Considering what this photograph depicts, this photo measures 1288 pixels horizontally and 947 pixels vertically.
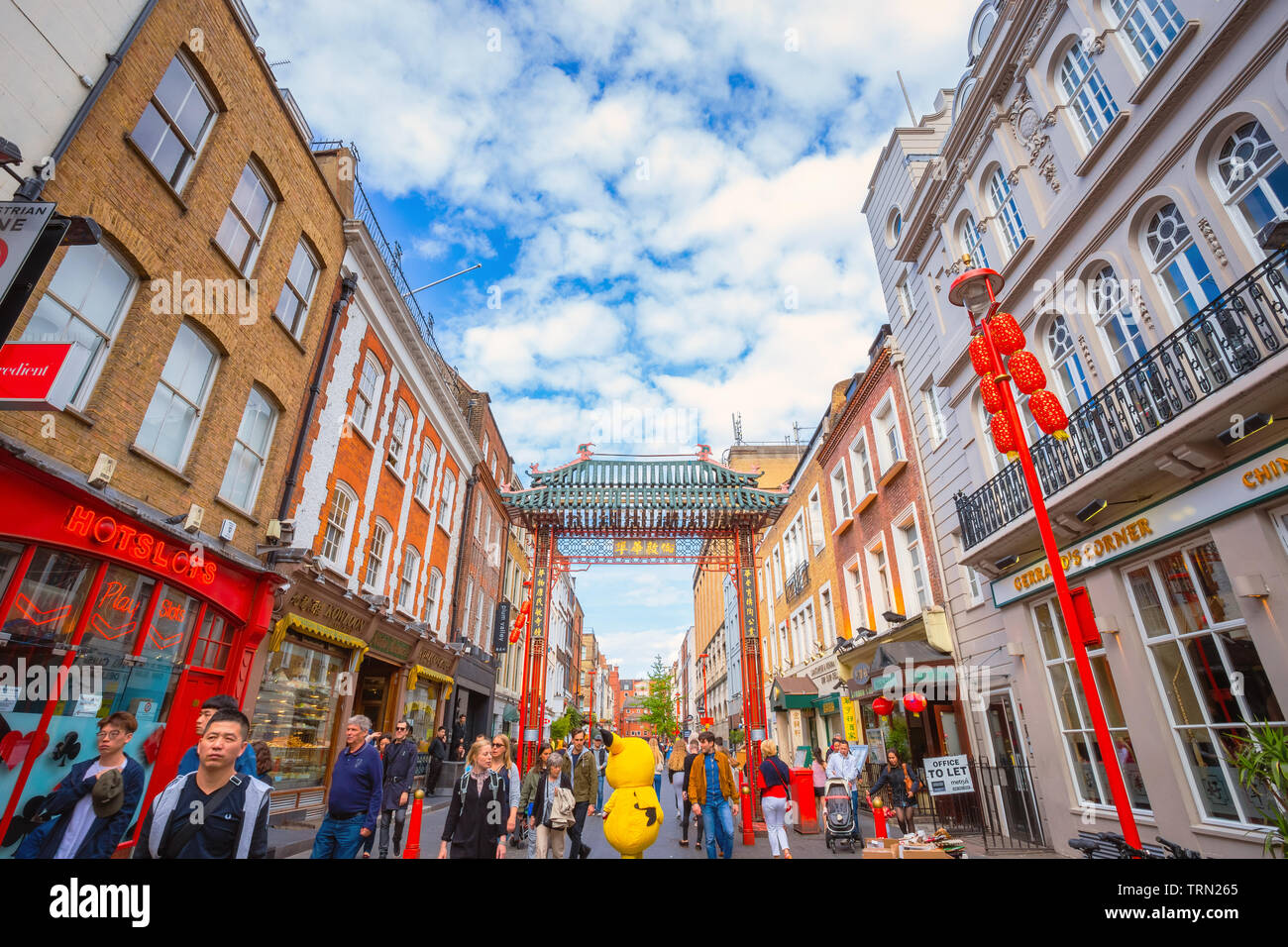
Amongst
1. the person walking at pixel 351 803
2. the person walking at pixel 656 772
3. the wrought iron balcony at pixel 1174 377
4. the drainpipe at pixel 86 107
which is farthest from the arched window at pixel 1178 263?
the drainpipe at pixel 86 107

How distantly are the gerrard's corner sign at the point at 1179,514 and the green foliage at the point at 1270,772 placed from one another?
7.26 feet

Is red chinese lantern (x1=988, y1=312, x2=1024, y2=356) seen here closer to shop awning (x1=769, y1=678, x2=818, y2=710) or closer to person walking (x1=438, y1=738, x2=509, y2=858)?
person walking (x1=438, y1=738, x2=509, y2=858)

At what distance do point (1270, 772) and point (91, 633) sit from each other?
42.3 feet

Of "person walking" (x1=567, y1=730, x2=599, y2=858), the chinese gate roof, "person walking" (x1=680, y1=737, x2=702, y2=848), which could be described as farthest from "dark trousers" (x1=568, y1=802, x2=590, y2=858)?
the chinese gate roof

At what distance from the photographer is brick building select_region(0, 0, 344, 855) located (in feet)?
21.6

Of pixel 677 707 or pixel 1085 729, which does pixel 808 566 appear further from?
pixel 677 707

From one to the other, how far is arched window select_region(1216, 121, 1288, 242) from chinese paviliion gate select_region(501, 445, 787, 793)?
11.0 metres

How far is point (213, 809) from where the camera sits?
326 centimetres

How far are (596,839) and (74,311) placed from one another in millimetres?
12247

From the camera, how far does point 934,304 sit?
1348 centimetres

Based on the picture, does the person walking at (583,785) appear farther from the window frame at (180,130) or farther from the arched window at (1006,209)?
the arched window at (1006,209)

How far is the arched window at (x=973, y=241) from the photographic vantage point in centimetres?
1177

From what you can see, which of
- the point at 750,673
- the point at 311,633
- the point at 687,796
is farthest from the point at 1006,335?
the point at 311,633
